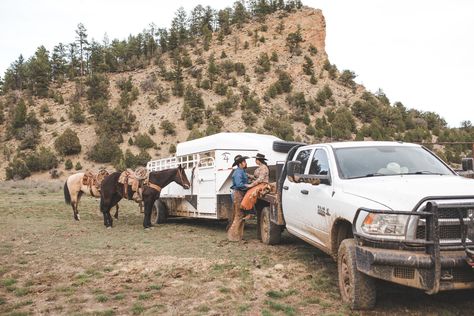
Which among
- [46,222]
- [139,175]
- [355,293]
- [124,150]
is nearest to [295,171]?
[355,293]

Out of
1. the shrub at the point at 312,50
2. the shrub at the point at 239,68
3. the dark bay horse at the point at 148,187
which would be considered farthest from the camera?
the shrub at the point at 312,50

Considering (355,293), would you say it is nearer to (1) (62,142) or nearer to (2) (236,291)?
(2) (236,291)

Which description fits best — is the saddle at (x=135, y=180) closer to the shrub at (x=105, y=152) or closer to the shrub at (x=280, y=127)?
the shrub at (x=105, y=152)

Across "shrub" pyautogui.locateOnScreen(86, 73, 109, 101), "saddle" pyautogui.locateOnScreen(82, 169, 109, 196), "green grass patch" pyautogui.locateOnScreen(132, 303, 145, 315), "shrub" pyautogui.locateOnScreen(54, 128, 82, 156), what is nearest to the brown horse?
"saddle" pyautogui.locateOnScreen(82, 169, 109, 196)

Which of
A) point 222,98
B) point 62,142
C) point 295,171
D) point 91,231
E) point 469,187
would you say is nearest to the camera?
point 469,187

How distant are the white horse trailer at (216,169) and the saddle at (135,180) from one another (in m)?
1.07

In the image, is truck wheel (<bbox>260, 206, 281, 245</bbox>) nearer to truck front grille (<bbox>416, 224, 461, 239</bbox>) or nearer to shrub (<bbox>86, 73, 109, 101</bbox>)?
truck front grille (<bbox>416, 224, 461, 239</bbox>)

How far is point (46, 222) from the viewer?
14.5m

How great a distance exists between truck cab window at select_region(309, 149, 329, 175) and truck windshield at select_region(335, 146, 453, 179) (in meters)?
0.24

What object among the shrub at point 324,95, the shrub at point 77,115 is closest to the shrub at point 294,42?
the shrub at point 324,95

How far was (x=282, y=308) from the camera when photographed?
211 inches

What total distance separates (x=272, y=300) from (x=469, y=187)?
9.07ft

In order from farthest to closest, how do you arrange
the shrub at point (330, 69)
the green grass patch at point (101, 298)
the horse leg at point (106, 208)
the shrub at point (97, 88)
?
the shrub at point (330, 69) → the shrub at point (97, 88) → the horse leg at point (106, 208) → the green grass patch at point (101, 298)

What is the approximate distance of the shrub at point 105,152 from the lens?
1751 inches
